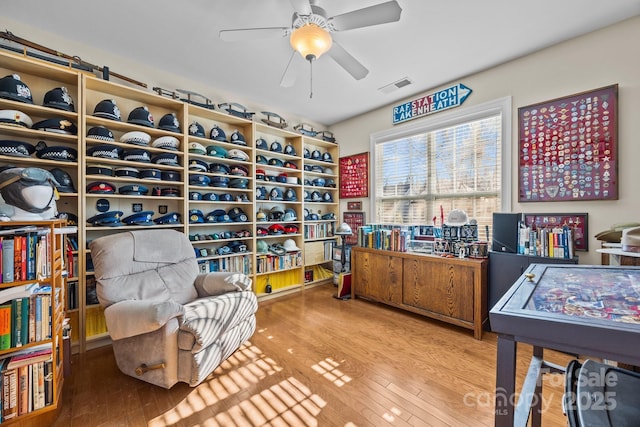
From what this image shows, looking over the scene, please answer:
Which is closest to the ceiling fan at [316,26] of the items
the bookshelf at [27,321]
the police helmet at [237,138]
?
the police helmet at [237,138]

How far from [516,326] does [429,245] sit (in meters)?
2.42

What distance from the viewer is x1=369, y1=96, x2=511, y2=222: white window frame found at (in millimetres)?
2697

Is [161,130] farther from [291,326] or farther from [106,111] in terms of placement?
[291,326]

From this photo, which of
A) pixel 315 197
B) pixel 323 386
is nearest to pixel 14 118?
pixel 323 386

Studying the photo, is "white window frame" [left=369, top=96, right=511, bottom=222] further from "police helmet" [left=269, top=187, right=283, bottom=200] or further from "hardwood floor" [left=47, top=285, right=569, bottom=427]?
"police helmet" [left=269, top=187, right=283, bottom=200]

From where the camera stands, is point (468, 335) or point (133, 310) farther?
point (468, 335)

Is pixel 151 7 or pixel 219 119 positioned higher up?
pixel 151 7

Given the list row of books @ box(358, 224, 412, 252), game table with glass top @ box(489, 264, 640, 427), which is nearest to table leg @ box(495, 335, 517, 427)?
game table with glass top @ box(489, 264, 640, 427)

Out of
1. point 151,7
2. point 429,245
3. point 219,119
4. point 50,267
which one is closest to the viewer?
point 50,267

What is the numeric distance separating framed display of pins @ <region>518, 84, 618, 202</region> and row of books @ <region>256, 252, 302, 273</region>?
2.86 metres

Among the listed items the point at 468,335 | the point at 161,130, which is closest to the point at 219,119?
the point at 161,130

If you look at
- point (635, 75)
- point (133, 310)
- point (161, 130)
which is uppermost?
point (635, 75)

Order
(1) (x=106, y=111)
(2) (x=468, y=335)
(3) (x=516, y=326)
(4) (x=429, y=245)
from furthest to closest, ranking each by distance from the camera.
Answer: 1. (4) (x=429, y=245)
2. (2) (x=468, y=335)
3. (1) (x=106, y=111)
4. (3) (x=516, y=326)

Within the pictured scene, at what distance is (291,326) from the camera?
2.72m
